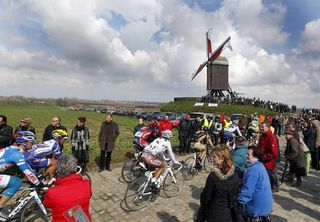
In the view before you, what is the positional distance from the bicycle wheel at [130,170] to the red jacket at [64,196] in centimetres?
589

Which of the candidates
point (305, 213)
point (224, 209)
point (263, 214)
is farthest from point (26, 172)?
point (305, 213)

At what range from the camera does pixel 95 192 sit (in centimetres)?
837

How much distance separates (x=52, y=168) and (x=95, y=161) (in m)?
6.05

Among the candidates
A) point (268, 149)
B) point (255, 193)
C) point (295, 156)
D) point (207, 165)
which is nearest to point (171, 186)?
point (268, 149)

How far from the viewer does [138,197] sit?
703 centimetres

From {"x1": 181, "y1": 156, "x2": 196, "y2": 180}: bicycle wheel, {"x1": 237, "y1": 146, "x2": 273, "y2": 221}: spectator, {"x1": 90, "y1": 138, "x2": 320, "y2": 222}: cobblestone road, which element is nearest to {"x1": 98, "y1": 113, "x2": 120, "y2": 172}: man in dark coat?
{"x1": 90, "y1": 138, "x2": 320, "y2": 222}: cobblestone road

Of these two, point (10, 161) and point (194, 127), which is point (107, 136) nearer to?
point (10, 161)

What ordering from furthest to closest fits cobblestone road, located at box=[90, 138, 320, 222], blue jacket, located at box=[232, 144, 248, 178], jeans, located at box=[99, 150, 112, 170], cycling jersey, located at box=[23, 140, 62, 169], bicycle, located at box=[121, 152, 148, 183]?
jeans, located at box=[99, 150, 112, 170], bicycle, located at box=[121, 152, 148, 183], cobblestone road, located at box=[90, 138, 320, 222], cycling jersey, located at box=[23, 140, 62, 169], blue jacket, located at box=[232, 144, 248, 178]

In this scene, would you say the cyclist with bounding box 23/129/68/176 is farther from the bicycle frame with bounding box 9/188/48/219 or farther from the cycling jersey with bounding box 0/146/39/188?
the cycling jersey with bounding box 0/146/39/188

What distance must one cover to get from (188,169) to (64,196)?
7.24 meters

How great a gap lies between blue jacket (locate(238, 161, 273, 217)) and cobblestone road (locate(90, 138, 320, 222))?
8.09ft

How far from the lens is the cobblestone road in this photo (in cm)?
677

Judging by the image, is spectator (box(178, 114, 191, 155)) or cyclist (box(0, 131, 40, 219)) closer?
cyclist (box(0, 131, 40, 219))

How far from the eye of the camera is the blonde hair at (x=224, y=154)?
4.02 meters
